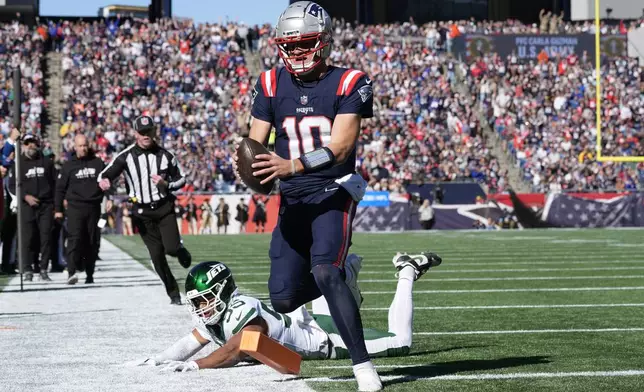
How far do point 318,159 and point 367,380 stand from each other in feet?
3.18

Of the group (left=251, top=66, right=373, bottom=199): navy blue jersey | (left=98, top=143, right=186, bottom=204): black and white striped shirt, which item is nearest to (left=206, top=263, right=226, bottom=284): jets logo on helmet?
(left=251, top=66, right=373, bottom=199): navy blue jersey

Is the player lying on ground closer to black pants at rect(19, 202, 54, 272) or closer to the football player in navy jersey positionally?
the football player in navy jersey

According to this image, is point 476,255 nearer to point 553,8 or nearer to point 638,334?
point 638,334

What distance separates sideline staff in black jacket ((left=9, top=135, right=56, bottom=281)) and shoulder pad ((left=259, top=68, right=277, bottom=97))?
8470mm

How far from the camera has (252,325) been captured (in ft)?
18.1

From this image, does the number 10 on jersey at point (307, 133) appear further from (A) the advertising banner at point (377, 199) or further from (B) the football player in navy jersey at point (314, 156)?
(A) the advertising banner at point (377, 199)

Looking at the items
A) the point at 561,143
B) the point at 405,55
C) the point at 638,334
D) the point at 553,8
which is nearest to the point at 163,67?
the point at 405,55

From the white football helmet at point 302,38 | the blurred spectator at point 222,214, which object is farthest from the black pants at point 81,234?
the blurred spectator at point 222,214

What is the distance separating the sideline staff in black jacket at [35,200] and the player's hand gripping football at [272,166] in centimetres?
899

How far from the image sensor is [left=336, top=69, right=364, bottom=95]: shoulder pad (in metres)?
5.27

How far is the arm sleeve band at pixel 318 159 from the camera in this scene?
5.00 meters

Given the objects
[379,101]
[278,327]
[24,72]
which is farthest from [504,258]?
[24,72]

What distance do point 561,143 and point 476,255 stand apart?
1940 centimetres

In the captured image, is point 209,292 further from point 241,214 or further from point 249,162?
point 241,214
